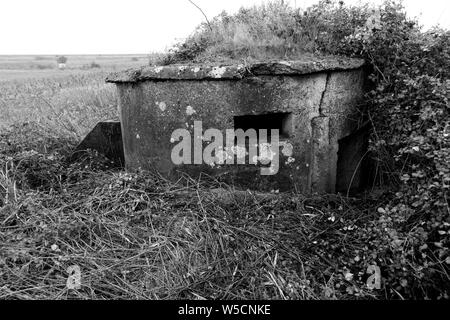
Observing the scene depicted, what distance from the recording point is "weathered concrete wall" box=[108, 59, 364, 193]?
3338mm

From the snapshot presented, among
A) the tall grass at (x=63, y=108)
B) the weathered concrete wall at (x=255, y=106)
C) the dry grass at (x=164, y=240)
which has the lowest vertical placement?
the dry grass at (x=164, y=240)

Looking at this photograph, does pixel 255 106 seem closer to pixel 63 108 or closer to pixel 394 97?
→ pixel 394 97

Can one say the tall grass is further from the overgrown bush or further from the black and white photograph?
the overgrown bush

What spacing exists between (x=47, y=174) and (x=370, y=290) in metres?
3.12

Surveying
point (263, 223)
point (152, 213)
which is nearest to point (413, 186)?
point (263, 223)

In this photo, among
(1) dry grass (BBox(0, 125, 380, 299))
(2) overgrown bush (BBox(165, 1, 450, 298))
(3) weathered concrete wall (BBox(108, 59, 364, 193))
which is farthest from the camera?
(3) weathered concrete wall (BBox(108, 59, 364, 193))

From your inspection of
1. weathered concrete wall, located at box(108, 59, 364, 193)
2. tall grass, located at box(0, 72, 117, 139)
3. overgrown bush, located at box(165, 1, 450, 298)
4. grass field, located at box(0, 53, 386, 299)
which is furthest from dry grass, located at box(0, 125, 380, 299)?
tall grass, located at box(0, 72, 117, 139)

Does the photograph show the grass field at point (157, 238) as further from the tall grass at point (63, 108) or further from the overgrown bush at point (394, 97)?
the tall grass at point (63, 108)

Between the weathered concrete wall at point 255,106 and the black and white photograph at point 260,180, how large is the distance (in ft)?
0.04

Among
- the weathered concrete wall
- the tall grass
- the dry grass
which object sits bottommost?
the dry grass

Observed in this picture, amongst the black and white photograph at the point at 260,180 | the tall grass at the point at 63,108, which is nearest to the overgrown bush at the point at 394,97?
the black and white photograph at the point at 260,180

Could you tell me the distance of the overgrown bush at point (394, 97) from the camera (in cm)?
248

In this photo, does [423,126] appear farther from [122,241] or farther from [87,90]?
[87,90]

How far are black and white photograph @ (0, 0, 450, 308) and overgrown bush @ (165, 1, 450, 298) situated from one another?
0.01 m
